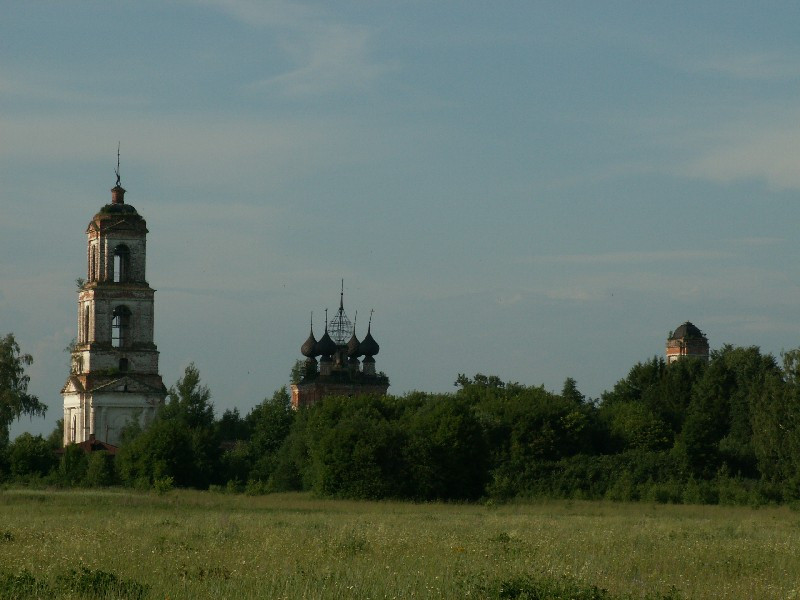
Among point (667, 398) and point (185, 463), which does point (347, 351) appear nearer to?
point (667, 398)

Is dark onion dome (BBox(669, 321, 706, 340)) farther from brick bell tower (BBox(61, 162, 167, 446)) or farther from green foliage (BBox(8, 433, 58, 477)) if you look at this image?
green foliage (BBox(8, 433, 58, 477))

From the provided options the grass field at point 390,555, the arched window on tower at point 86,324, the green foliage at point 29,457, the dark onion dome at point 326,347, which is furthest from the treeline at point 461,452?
the dark onion dome at point 326,347

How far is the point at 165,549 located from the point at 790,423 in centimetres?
A: 5504

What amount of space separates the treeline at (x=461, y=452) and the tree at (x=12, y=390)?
135 cm

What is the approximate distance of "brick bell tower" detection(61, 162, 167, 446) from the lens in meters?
86.9

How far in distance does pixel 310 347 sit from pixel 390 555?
107768mm

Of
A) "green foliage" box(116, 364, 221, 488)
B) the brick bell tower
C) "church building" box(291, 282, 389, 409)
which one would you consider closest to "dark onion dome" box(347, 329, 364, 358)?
"church building" box(291, 282, 389, 409)

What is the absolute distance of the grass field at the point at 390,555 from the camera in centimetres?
1933

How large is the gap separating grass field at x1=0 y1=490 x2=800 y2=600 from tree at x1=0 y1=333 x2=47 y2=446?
3537 cm

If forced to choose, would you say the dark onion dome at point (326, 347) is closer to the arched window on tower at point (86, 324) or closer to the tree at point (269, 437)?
the tree at point (269, 437)

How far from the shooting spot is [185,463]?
2817 inches

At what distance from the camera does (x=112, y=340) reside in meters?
88.4

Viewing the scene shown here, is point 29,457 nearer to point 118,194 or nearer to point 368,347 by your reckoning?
point 118,194

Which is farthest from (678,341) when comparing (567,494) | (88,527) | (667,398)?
(88,527)
